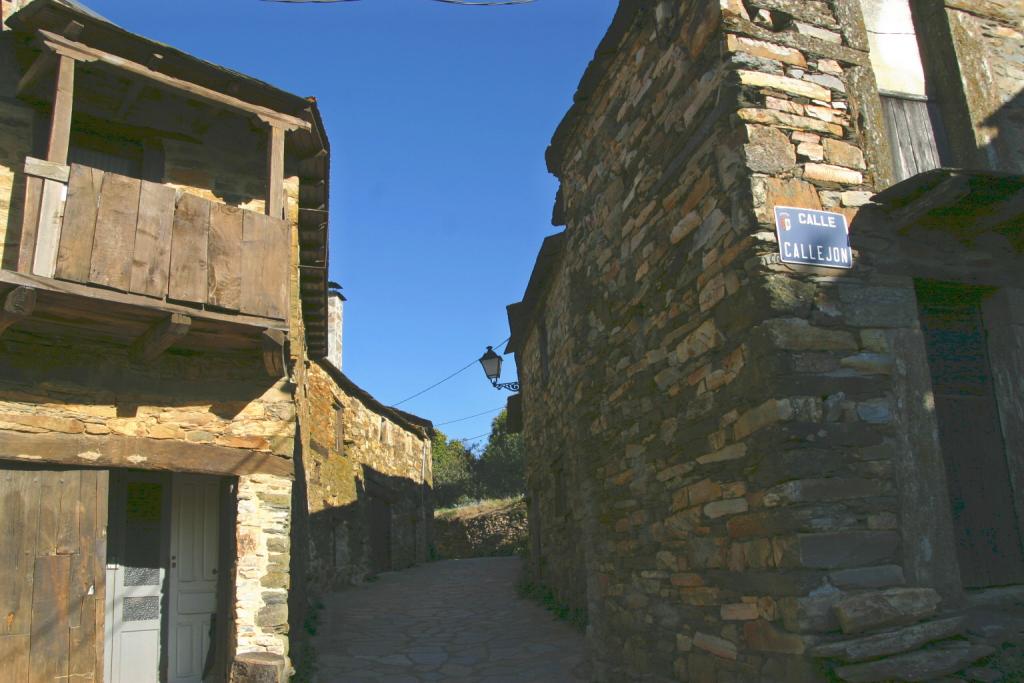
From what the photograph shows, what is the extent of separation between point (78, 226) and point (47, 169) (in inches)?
18.3

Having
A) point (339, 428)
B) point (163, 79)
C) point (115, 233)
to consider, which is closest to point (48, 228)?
point (115, 233)

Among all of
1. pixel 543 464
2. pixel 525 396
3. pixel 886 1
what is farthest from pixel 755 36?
pixel 525 396

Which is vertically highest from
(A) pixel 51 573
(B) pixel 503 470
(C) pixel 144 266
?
(B) pixel 503 470

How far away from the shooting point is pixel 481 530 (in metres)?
20.9

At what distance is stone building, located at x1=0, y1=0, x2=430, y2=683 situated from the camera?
551 centimetres

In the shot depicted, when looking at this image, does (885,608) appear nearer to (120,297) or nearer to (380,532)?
(120,297)

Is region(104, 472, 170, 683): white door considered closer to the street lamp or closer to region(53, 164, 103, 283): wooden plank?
region(53, 164, 103, 283): wooden plank

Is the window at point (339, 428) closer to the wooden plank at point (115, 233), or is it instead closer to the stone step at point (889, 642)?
the wooden plank at point (115, 233)

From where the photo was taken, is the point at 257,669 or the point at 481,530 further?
the point at 481,530

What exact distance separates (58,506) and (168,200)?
250 centimetres

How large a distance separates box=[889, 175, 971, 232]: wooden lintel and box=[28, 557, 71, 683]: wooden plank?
6.20 metres

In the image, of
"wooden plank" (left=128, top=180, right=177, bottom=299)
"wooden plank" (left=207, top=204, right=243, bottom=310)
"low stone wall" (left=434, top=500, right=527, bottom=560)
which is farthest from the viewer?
"low stone wall" (left=434, top=500, right=527, bottom=560)

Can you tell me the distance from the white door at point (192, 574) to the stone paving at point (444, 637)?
118cm

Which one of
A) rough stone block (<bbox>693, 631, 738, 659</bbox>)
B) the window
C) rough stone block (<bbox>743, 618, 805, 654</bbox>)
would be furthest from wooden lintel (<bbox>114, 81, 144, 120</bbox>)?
the window
